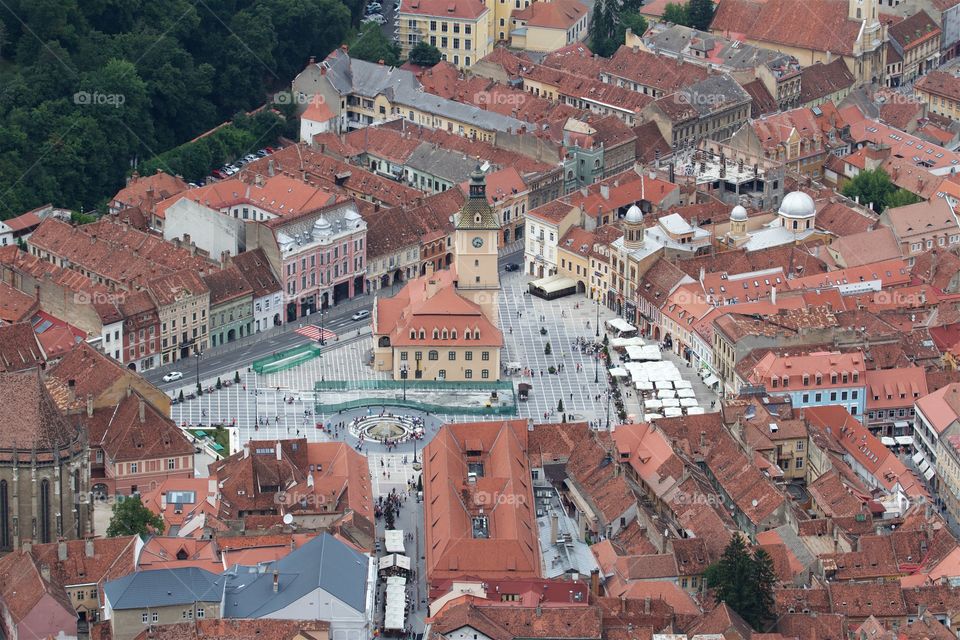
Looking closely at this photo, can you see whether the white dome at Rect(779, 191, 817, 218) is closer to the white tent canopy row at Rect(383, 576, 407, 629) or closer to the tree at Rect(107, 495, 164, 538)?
the white tent canopy row at Rect(383, 576, 407, 629)

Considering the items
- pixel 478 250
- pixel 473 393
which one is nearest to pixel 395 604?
pixel 473 393

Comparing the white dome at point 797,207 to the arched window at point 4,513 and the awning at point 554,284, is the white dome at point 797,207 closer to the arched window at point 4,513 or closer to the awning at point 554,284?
the awning at point 554,284

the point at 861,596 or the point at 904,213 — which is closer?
the point at 861,596

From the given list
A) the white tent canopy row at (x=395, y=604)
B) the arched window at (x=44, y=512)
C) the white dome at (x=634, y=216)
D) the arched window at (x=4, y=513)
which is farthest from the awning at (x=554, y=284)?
the arched window at (x=4, y=513)

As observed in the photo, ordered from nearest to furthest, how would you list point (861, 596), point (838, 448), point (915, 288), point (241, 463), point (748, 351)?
point (861, 596)
point (241, 463)
point (838, 448)
point (748, 351)
point (915, 288)

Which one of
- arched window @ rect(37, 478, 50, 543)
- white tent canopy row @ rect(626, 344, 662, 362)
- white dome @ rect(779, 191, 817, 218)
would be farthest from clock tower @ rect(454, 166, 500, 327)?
arched window @ rect(37, 478, 50, 543)

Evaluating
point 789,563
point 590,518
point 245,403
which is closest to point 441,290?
point 245,403

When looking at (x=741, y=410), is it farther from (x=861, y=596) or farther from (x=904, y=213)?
(x=904, y=213)
